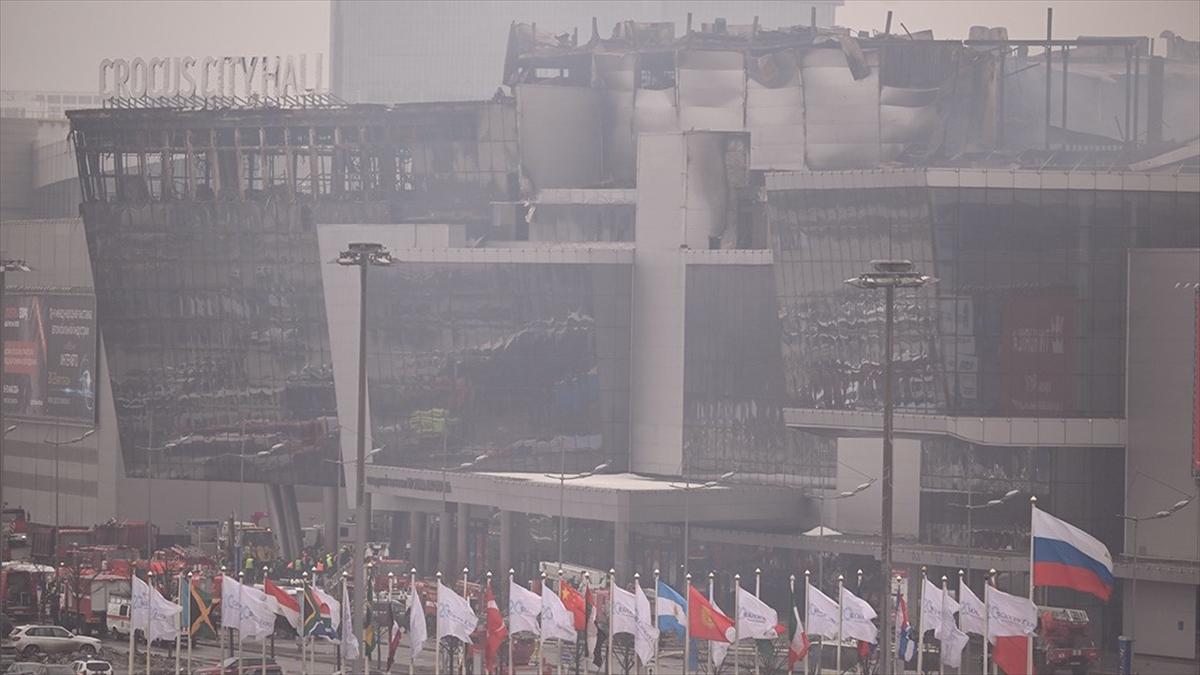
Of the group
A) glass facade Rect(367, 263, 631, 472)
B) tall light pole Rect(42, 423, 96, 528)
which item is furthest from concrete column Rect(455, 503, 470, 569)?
tall light pole Rect(42, 423, 96, 528)

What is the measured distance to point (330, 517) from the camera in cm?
16112

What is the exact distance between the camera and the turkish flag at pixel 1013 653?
78812 mm

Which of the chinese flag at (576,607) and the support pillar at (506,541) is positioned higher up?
the chinese flag at (576,607)

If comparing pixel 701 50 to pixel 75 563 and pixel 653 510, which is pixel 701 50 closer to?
pixel 653 510

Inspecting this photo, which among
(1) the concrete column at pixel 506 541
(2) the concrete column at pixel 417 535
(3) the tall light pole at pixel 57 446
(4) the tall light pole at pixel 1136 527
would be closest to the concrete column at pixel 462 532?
(1) the concrete column at pixel 506 541

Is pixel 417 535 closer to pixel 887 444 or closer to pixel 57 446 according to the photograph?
pixel 57 446

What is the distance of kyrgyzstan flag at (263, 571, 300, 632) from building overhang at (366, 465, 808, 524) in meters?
37.1

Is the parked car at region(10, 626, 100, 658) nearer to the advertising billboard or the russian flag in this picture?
the russian flag

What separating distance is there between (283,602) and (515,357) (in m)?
53.7

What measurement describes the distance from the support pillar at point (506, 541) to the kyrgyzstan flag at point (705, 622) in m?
51.2

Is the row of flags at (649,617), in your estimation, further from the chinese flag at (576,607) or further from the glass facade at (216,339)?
the glass facade at (216,339)


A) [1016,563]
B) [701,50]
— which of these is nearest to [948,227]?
[1016,563]

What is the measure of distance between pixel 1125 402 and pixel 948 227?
1111 centimetres

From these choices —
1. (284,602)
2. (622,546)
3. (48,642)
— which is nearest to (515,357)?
(622,546)
